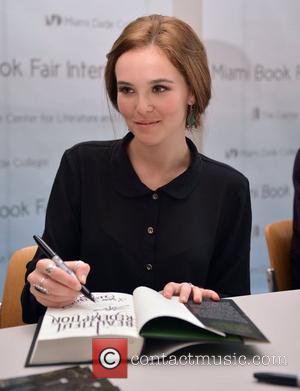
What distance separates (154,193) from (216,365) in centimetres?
65

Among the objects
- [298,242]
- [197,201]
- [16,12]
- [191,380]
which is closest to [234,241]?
[197,201]

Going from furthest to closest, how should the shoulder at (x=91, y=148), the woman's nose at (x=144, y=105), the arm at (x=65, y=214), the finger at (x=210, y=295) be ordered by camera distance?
the shoulder at (x=91, y=148) → the arm at (x=65, y=214) → the woman's nose at (x=144, y=105) → the finger at (x=210, y=295)

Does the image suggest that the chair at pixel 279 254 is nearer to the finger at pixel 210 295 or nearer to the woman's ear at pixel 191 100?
the woman's ear at pixel 191 100

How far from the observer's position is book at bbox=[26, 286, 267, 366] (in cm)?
88

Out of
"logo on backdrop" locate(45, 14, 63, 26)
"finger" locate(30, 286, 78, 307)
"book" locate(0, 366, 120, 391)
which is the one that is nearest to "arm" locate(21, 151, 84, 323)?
"finger" locate(30, 286, 78, 307)

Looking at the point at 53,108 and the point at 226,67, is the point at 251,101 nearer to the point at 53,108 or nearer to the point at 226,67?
the point at 226,67

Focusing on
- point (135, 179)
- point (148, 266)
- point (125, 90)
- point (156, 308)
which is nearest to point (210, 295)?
point (156, 308)

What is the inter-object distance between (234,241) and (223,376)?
0.70 meters

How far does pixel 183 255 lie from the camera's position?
1.48 m

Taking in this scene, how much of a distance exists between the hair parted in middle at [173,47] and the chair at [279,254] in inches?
23.3

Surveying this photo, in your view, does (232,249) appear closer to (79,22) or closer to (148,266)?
(148,266)

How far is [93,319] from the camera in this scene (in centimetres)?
96

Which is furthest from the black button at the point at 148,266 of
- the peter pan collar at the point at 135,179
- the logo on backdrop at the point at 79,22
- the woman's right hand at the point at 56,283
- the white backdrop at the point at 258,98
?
the white backdrop at the point at 258,98

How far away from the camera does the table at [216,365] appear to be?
0.84 meters
